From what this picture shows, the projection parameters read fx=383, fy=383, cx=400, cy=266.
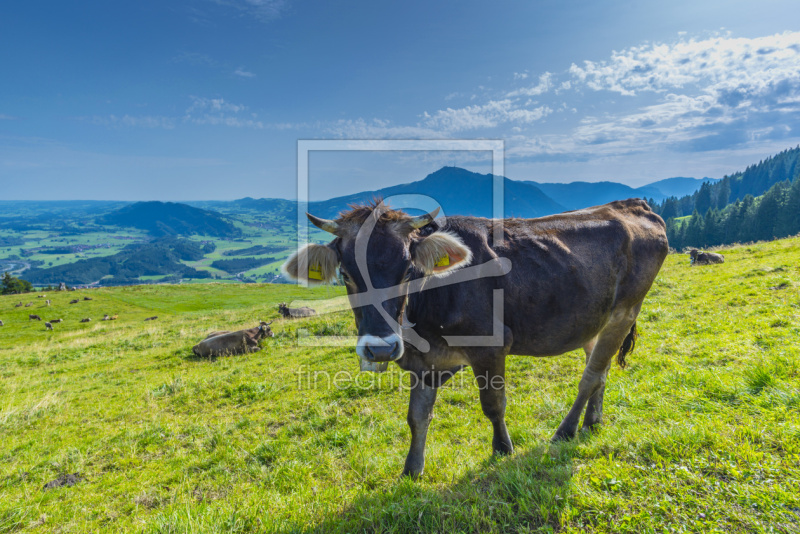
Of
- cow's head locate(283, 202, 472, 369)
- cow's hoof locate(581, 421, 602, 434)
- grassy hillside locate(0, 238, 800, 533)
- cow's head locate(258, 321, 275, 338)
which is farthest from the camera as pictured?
cow's head locate(258, 321, 275, 338)

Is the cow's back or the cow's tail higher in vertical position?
the cow's back

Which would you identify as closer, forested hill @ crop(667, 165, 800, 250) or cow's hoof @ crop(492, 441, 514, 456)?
cow's hoof @ crop(492, 441, 514, 456)

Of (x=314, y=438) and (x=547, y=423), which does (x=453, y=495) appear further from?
(x=314, y=438)

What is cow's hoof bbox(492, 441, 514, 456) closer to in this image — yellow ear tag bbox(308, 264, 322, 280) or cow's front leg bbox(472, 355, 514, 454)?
cow's front leg bbox(472, 355, 514, 454)

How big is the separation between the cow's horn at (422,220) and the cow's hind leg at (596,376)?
10.6 ft

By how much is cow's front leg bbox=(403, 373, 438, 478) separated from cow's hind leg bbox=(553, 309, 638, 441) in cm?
189

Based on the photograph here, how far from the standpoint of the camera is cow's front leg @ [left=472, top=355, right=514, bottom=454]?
4.70 meters

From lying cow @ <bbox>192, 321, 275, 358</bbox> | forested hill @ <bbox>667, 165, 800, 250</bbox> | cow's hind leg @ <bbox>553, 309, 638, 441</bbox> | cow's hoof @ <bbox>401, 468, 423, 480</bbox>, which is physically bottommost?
lying cow @ <bbox>192, 321, 275, 358</bbox>

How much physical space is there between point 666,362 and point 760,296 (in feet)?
19.0

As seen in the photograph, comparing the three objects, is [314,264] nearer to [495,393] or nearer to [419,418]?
[419,418]

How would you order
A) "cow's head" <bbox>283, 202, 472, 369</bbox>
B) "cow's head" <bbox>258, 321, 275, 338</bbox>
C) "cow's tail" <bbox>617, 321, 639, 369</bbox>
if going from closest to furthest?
"cow's head" <bbox>283, 202, 472, 369</bbox>, "cow's tail" <bbox>617, 321, 639, 369</bbox>, "cow's head" <bbox>258, 321, 275, 338</bbox>

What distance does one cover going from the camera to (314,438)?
22.1ft

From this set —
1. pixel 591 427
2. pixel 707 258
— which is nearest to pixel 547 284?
pixel 591 427

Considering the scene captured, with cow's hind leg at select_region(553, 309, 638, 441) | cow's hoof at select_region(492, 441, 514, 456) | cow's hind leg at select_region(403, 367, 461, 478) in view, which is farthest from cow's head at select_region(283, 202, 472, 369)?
cow's hind leg at select_region(553, 309, 638, 441)
